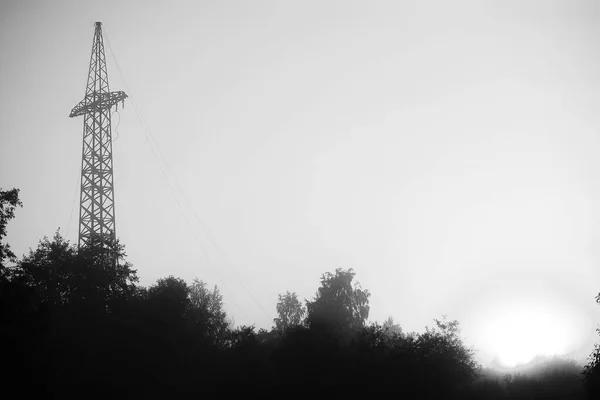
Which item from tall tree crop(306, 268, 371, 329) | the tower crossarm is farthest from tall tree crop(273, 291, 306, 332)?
the tower crossarm

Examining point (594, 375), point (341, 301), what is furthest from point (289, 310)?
point (594, 375)

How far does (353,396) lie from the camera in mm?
43719

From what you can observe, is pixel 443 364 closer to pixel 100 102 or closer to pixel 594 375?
pixel 594 375

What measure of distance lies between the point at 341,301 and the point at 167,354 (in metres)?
38.4

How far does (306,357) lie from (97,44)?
48336mm

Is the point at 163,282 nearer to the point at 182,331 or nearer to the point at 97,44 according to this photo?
the point at 182,331

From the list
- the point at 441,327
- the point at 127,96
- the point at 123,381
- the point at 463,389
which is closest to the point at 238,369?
the point at 123,381

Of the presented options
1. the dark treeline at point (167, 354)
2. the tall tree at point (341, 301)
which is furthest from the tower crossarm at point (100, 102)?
the tall tree at point (341, 301)

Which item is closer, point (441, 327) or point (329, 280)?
point (441, 327)

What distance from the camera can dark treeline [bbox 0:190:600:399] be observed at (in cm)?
3750

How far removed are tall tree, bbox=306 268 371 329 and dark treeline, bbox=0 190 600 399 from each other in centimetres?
2252

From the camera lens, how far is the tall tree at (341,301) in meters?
75.4

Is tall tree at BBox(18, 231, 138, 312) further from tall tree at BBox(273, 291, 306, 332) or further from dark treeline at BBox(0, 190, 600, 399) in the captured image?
tall tree at BBox(273, 291, 306, 332)

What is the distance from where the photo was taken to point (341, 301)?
255ft
